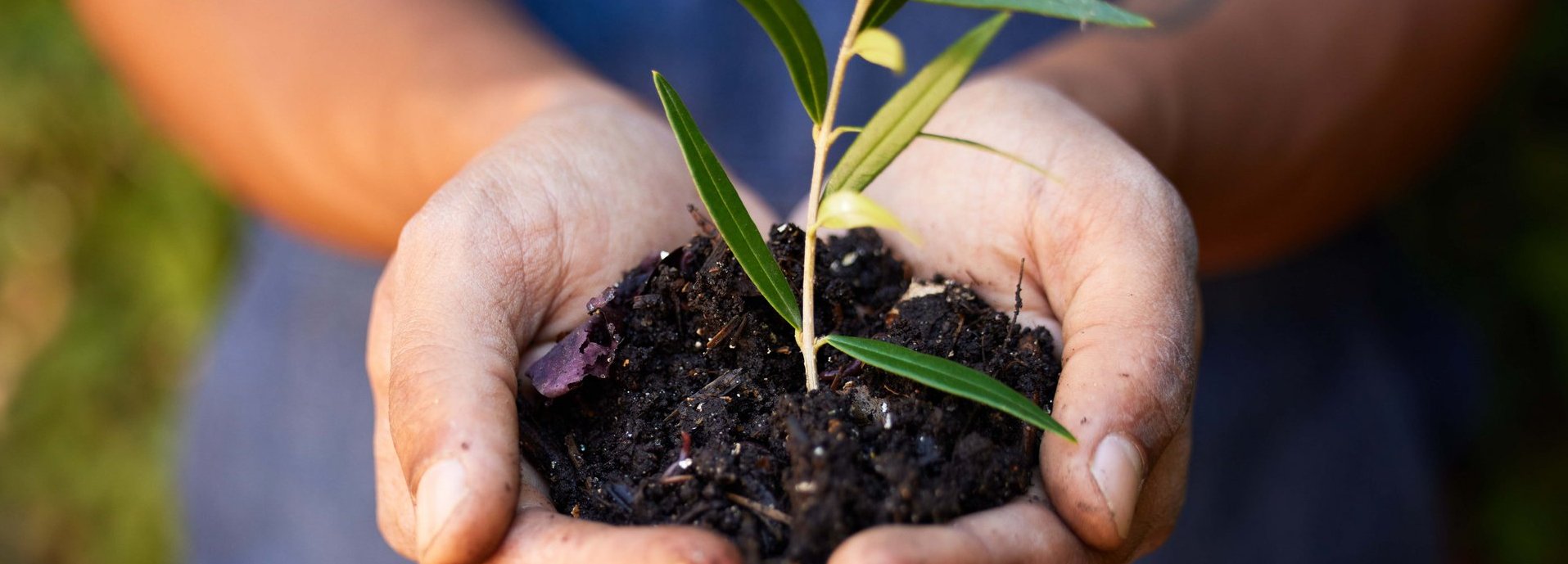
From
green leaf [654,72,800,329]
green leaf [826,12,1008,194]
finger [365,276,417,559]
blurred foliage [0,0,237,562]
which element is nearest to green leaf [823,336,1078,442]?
green leaf [654,72,800,329]

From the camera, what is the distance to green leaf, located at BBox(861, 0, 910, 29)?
1.40 metres

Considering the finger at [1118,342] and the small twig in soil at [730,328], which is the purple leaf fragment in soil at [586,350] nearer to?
the small twig in soil at [730,328]

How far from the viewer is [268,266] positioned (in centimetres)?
300

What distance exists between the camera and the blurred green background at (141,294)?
10.1 ft

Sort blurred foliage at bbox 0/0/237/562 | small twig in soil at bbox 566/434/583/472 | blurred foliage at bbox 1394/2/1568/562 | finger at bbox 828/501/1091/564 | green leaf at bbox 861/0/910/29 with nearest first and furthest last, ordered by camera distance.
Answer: finger at bbox 828/501/1091/564, green leaf at bbox 861/0/910/29, small twig in soil at bbox 566/434/583/472, blurred foliage at bbox 1394/2/1568/562, blurred foliage at bbox 0/0/237/562

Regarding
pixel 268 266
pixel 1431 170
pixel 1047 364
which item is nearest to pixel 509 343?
pixel 1047 364

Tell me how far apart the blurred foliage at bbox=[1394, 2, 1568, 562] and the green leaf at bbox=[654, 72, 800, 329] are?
2484 millimetres

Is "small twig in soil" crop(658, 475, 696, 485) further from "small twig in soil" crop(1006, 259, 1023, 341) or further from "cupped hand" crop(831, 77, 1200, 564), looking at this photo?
"small twig in soil" crop(1006, 259, 1023, 341)

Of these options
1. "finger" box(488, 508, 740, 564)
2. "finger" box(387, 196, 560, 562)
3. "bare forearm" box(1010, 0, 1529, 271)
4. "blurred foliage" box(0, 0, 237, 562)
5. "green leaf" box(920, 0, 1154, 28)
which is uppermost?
"green leaf" box(920, 0, 1154, 28)

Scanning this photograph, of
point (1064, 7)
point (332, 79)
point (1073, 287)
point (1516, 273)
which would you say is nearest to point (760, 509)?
point (1073, 287)

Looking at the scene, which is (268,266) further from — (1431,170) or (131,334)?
(1431,170)

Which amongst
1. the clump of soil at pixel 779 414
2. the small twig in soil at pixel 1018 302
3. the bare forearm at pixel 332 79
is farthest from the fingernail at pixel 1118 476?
the bare forearm at pixel 332 79

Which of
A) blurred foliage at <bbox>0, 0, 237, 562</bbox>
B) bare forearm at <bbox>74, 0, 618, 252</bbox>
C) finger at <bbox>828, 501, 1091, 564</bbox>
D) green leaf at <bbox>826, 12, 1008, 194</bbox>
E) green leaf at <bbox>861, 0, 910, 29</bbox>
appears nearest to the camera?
finger at <bbox>828, 501, 1091, 564</bbox>

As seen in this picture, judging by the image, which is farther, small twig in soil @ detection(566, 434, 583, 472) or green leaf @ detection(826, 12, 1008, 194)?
small twig in soil @ detection(566, 434, 583, 472)
